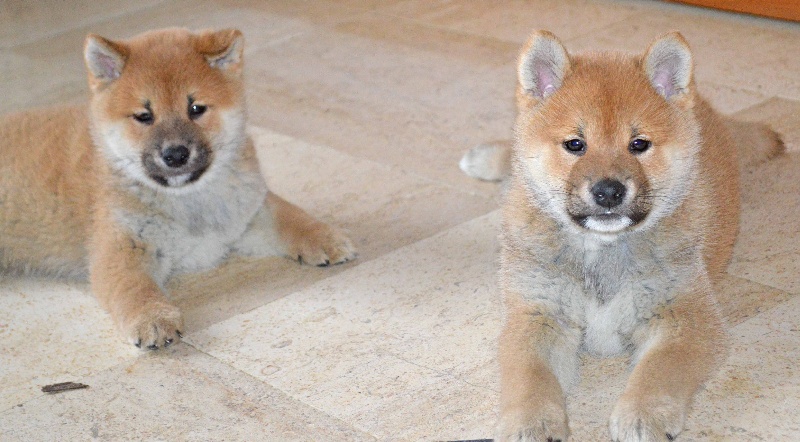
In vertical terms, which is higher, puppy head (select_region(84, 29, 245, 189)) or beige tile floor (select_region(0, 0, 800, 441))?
puppy head (select_region(84, 29, 245, 189))

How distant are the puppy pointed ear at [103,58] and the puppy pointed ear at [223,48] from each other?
1.09 feet

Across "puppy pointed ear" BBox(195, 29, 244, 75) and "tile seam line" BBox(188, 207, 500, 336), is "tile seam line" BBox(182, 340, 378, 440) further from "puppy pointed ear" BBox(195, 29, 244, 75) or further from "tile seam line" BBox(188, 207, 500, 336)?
"puppy pointed ear" BBox(195, 29, 244, 75)

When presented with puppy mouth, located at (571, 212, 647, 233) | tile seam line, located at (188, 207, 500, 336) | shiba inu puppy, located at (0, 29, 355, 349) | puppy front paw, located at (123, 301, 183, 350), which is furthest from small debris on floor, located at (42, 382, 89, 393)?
puppy mouth, located at (571, 212, 647, 233)

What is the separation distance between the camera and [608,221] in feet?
10.3

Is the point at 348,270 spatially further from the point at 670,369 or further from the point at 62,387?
the point at 670,369

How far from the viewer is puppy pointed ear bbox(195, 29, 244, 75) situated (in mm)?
4344

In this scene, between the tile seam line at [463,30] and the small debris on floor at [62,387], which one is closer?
the small debris on floor at [62,387]

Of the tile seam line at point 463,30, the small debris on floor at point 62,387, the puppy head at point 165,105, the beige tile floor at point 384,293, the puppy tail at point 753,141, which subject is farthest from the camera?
the tile seam line at point 463,30

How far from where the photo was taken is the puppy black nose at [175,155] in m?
4.14

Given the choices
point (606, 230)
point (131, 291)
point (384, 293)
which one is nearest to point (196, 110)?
point (131, 291)

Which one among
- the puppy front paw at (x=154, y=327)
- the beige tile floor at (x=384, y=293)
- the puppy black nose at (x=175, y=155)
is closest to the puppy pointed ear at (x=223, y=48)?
the puppy black nose at (x=175, y=155)

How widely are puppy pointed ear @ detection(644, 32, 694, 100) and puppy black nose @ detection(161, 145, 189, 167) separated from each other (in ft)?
6.26

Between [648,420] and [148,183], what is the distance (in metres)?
2.40

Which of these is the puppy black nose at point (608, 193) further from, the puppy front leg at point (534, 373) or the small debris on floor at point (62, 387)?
the small debris on floor at point (62, 387)
